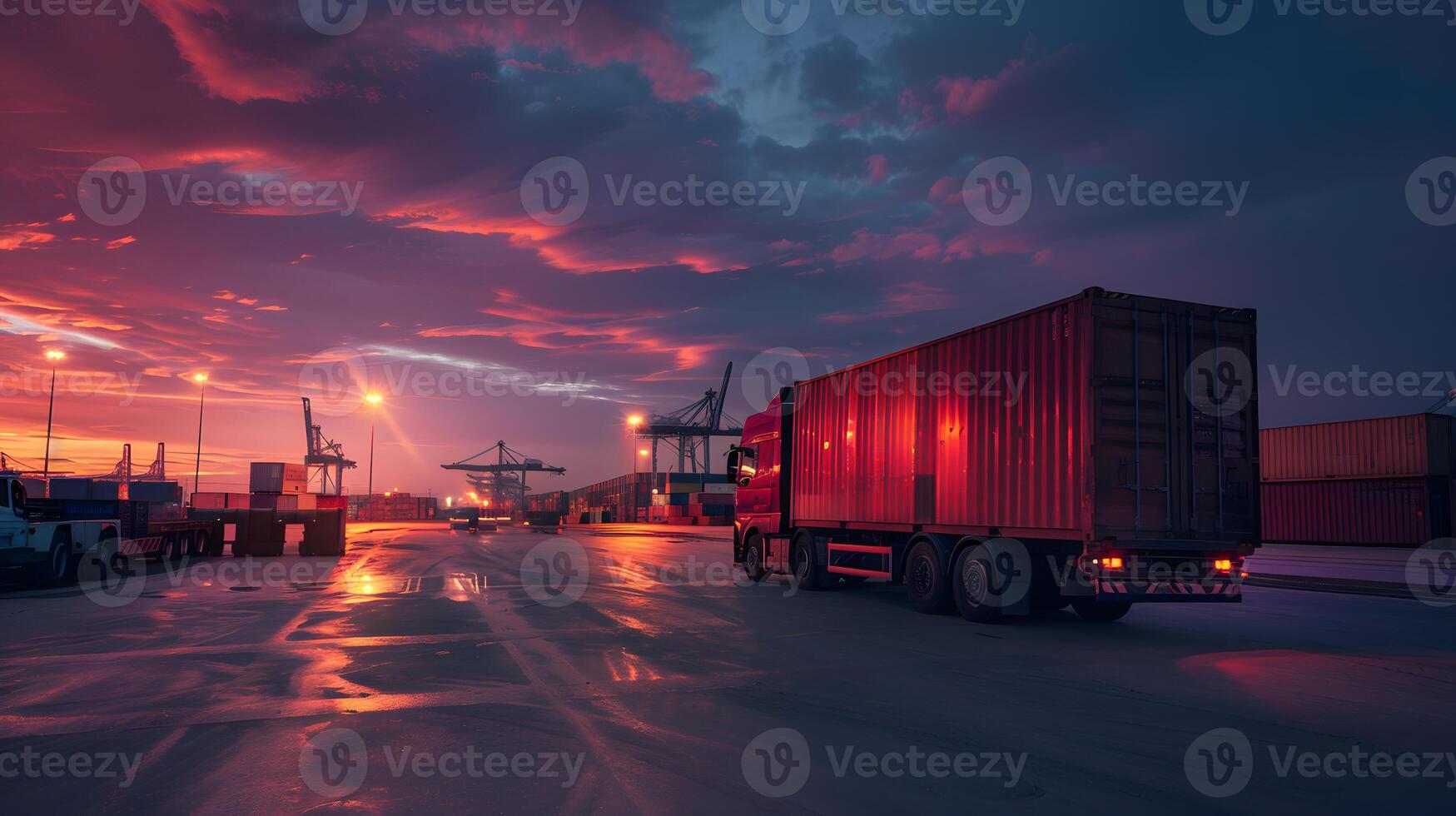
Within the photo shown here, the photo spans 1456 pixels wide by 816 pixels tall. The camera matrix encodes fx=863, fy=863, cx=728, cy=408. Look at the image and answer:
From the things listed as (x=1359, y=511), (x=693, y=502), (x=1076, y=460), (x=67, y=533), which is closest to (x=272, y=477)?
(x=67, y=533)

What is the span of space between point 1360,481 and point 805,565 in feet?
127

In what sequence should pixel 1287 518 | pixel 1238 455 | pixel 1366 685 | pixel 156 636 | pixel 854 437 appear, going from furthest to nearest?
pixel 1287 518, pixel 854 437, pixel 1238 455, pixel 156 636, pixel 1366 685

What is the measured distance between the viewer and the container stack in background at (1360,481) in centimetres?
3972

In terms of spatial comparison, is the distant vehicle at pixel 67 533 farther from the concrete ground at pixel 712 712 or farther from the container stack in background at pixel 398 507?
the container stack in background at pixel 398 507

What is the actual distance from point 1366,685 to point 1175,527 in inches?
125

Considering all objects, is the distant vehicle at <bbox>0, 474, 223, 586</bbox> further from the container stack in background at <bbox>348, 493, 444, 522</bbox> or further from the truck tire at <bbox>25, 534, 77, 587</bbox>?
the container stack in background at <bbox>348, 493, 444, 522</bbox>

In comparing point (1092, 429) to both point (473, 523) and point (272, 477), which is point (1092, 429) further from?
point (473, 523)

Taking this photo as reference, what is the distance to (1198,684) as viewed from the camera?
8445 millimetres

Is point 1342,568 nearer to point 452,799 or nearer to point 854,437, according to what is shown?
point 854,437

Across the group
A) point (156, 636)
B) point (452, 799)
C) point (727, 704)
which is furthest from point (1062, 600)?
point (156, 636)

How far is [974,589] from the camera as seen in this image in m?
12.7

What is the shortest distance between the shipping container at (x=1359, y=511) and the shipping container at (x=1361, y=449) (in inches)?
18.3

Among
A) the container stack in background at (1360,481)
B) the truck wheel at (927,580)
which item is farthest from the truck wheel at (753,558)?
the container stack in background at (1360,481)

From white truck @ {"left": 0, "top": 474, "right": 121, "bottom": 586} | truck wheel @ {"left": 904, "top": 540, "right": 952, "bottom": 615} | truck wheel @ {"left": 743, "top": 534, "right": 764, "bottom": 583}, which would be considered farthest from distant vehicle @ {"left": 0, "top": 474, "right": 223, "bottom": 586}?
truck wheel @ {"left": 904, "top": 540, "right": 952, "bottom": 615}
